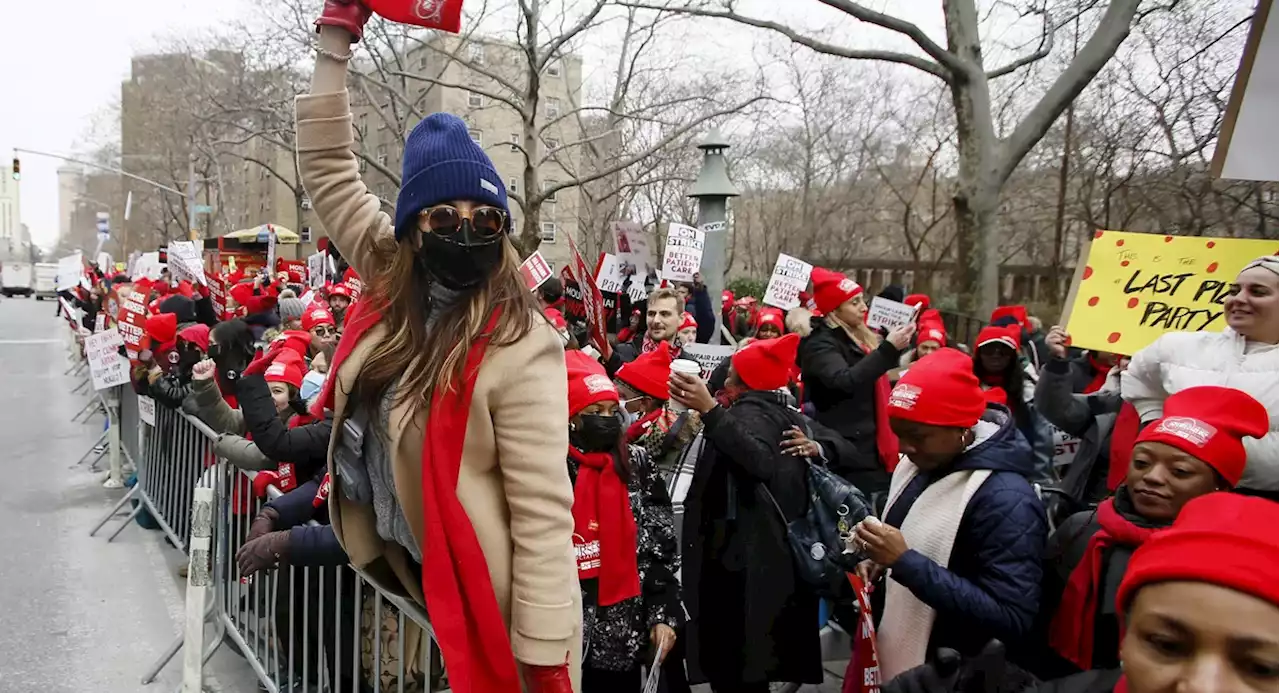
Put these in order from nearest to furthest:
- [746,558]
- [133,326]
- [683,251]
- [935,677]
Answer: [935,677], [746,558], [133,326], [683,251]

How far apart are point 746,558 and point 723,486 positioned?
0.29 metres

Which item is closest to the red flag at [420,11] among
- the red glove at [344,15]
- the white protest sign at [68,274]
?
the red glove at [344,15]

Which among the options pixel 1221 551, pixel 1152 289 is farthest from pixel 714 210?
pixel 1221 551

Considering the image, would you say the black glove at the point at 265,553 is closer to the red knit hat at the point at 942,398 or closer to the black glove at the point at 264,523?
the black glove at the point at 264,523

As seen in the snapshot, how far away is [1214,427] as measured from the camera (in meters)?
2.46

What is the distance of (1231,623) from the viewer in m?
1.40

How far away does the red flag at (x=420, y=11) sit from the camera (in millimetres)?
1837

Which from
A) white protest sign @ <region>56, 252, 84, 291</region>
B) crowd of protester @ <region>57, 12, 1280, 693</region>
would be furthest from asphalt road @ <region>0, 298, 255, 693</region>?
white protest sign @ <region>56, 252, 84, 291</region>

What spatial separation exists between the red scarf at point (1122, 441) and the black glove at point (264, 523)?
11.1 ft

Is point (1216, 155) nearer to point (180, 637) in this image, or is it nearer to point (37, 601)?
point (180, 637)

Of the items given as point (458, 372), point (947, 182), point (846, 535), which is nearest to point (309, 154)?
point (458, 372)

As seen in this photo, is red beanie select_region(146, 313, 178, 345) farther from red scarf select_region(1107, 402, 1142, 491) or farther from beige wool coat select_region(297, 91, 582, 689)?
red scarf select_region(1107, 402, 1142, 491)

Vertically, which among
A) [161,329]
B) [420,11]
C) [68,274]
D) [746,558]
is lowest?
[746,558]

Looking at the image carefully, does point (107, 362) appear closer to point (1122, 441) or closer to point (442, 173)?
point (442, 173)
